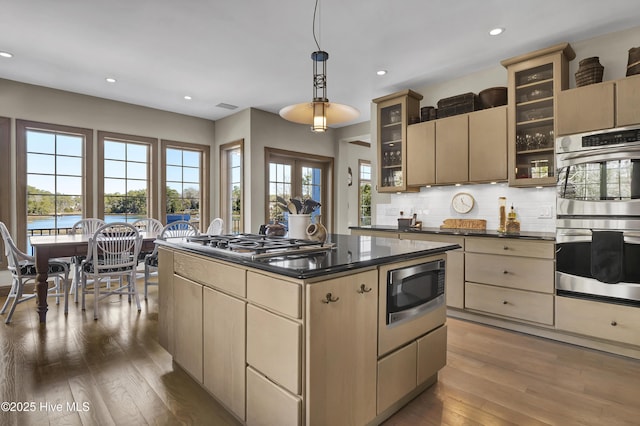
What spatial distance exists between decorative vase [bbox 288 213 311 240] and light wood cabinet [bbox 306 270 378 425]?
87 centimetres

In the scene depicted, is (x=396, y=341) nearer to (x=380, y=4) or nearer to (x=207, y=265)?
(x=207, y=265)

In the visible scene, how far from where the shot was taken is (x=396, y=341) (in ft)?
5.87

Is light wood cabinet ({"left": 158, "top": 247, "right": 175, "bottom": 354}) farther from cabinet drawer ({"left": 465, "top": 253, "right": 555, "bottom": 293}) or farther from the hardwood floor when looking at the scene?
cabinet drawer ({"left": 465, "top": 253, "right": 555, "bottom": 293})

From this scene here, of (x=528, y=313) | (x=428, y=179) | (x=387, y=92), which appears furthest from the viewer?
(x=387, y=92)

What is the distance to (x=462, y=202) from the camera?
4.05 meters

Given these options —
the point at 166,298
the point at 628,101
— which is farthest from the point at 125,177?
the point at 628,101

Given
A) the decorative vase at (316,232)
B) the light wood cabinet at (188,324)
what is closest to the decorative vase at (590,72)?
the decorative vase at (316,232)

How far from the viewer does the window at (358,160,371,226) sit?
7481 millimetres

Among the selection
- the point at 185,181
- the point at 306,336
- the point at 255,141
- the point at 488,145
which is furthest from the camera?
the point at 185,181

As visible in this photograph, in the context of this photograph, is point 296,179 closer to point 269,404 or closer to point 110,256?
point 110,256

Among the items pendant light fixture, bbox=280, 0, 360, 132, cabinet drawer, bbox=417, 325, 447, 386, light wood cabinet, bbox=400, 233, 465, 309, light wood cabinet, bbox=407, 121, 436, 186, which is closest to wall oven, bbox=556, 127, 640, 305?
light wood cabinet, bbox=400, 233, 465, 309

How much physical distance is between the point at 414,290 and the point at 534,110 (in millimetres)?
2543

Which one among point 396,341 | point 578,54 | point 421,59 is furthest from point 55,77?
point 578,54

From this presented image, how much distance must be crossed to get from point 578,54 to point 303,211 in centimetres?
311
